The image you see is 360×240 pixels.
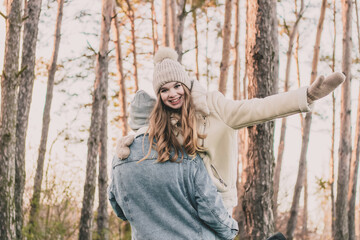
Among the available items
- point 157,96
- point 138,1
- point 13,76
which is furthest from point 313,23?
point 157,96

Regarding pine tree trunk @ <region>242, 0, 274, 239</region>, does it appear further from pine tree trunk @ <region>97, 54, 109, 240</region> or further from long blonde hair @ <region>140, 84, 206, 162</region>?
pine tree trunk @ <region>97, 54, 109, 240</region>

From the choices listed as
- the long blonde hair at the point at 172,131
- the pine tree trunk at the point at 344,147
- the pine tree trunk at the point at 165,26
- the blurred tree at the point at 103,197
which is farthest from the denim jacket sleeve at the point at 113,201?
the pine tree trunk at the point at 344,147

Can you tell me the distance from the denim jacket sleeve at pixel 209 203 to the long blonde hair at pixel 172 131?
0.15 m

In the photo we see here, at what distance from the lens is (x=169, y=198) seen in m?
2.36

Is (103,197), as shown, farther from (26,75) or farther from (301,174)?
(301,174)

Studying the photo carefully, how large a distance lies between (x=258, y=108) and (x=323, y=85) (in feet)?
1.20

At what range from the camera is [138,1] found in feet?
48.9

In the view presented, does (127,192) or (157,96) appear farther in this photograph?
(157,96)

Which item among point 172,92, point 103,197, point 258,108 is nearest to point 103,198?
point 103,197

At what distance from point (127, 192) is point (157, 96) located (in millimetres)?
661

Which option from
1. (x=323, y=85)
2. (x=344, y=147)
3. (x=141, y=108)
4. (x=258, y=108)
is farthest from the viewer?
(x=344, y=147)

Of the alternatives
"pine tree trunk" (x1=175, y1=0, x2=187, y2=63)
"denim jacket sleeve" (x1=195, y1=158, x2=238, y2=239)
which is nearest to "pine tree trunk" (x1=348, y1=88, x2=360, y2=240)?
"pine tree trunk" (x1=175, y1=0, x2=187, y2=63)

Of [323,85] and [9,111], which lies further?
[9,111]

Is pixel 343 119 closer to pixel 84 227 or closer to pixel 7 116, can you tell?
pixel 84 227
